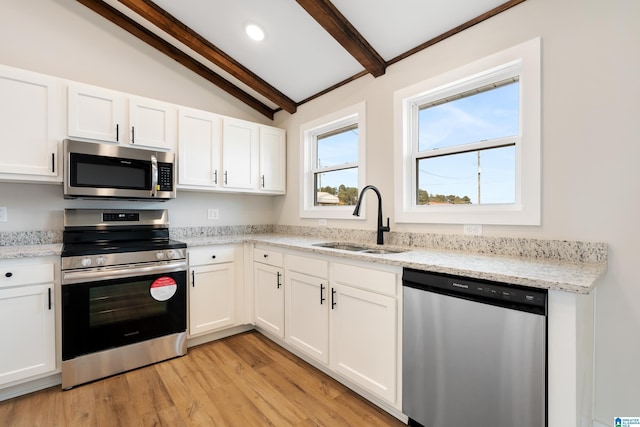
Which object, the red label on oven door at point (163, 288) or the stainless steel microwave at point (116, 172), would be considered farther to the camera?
the red label on oven door at point (163, 288)

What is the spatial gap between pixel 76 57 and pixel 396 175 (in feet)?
9.42

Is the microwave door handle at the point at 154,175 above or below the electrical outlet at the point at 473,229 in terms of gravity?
above

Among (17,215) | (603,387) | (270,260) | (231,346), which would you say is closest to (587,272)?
(603,387)

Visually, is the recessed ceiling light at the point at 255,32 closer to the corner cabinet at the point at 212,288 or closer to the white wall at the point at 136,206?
the white wall at the point at 136,206

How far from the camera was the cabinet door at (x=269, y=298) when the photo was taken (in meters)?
2.59

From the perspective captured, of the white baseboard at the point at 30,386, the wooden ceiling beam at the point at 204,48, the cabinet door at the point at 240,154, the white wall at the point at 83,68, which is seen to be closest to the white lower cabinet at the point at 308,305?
the cabinet door at the point at 240,154

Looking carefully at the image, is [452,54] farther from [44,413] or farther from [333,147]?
[44,413]

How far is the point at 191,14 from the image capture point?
257cm

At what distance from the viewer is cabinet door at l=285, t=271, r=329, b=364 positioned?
217 cm

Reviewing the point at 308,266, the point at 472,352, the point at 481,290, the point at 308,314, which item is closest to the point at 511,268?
the point at 481,290

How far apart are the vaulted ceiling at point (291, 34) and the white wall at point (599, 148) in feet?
1.08

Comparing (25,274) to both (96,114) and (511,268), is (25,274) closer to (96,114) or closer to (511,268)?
(96,114)

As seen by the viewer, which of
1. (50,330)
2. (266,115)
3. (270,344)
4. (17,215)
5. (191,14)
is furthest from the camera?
(266,115)

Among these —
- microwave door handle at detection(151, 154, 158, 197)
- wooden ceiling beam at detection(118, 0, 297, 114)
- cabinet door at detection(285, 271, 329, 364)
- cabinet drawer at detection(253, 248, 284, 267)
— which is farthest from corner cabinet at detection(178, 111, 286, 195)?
cabinet door at detection(285, 271, 329, 364)
